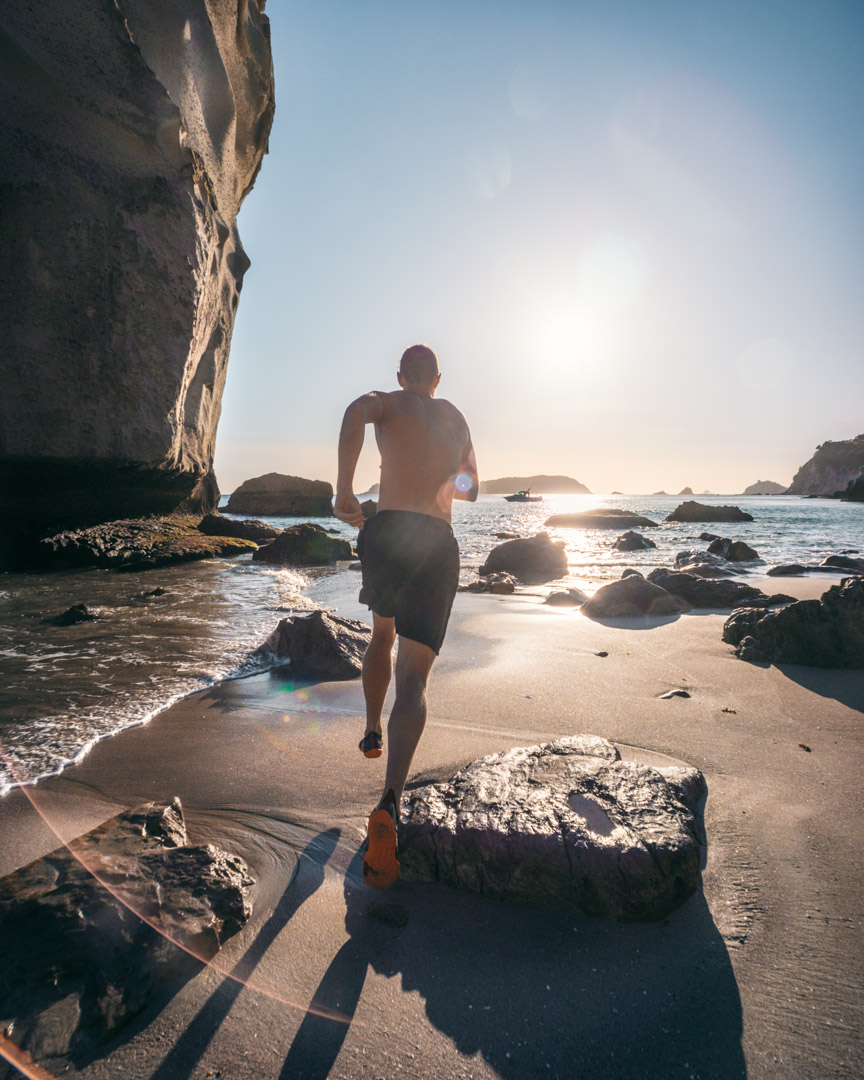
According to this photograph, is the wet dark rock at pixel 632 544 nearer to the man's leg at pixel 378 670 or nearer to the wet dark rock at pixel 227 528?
the wet dark rock at pixel 227 528

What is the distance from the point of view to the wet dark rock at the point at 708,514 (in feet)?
107

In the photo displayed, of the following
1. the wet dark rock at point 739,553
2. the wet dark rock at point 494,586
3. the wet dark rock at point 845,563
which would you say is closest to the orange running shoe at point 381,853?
the wet dark rock at point 494,586

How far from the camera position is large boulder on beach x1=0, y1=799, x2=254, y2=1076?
106cm

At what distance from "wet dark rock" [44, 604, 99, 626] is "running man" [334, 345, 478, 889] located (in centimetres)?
434

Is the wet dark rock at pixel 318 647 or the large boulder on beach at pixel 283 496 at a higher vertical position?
the large boulder on beach at pixel 283 496

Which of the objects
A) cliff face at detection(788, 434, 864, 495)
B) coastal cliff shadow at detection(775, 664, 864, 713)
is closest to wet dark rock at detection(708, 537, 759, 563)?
coastal cliff shadow at detection(775, 664, 864, 713)

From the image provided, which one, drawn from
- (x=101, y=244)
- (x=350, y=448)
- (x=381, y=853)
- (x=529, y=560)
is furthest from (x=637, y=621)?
(x=101, y=244)

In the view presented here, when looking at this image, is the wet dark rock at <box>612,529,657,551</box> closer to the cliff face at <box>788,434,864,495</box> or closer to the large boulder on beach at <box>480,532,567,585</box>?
the large boulder on beach at <box>480,532,567,585</box>

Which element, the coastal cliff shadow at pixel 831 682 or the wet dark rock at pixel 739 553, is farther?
the wet dark rock at pixel 739 553

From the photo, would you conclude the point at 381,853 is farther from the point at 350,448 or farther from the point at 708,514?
the point at 708,514

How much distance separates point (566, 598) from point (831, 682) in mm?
3354

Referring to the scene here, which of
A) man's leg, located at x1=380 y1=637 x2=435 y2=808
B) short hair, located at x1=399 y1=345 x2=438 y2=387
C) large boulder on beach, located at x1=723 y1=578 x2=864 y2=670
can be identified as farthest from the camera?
large boulder on beach, located at x1=723 y1=578 x2=864 y2=670

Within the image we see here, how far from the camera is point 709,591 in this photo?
5.90 meters

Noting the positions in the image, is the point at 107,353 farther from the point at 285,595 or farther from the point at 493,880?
the point at 493,880
